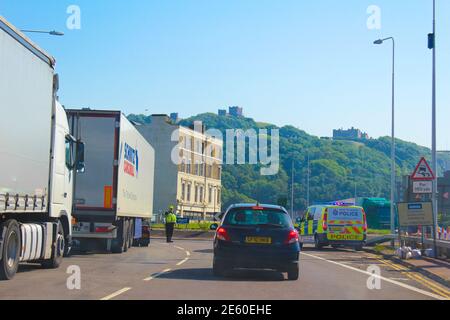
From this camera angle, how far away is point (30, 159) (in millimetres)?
13250

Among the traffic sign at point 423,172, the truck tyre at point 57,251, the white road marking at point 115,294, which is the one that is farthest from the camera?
the traffic sign at point 423,172

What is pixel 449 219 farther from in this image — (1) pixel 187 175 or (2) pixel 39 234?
(1) pixel 187 175

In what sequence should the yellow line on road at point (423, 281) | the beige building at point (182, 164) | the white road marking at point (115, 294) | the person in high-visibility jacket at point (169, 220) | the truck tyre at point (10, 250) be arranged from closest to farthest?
1. the white road marking at point (115, 294)
2. the truck tyre at point (10, 250)
3. the yellow line on road at point (423, 281)
4. the person in high-visibility jacket at point (169, 220)
5. the beige building at point (182, 164)

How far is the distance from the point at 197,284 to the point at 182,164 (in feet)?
277

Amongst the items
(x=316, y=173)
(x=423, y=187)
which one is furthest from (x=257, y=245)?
(x=316, y=173)

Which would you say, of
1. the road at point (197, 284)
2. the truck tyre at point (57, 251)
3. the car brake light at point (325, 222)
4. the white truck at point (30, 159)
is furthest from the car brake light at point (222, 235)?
the car brake light at point (325, 222)

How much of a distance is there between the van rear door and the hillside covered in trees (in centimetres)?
6129

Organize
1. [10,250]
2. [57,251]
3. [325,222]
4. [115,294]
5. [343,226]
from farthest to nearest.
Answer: [325,222] → [343,226] → [57,251] → [10,250] → [115,294]

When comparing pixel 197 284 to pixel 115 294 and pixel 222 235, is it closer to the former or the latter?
pixel 222 235

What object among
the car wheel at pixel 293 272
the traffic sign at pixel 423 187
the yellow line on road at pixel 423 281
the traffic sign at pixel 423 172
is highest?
the traffic sign at pixel 423 172

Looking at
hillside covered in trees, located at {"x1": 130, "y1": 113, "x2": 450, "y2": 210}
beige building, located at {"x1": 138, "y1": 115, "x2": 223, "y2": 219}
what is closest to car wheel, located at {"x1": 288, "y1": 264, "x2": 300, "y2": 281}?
hillside covered in trees, located at {"x1": 130, "y1": 113, "x2": 450, "y2": 210}

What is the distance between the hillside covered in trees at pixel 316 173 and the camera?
102 metres

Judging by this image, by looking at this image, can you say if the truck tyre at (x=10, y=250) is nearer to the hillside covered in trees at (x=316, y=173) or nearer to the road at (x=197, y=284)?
the road at (x=197, y=284)
